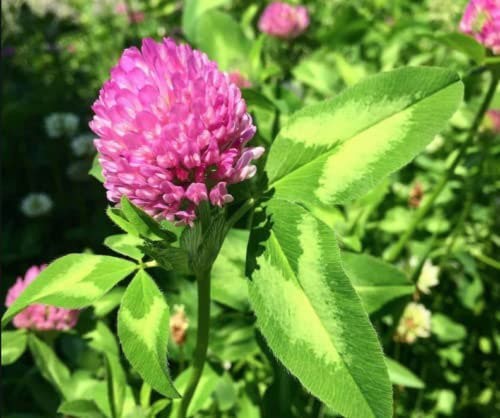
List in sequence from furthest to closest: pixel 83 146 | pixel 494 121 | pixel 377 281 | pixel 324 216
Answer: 1. pixel 83 146
2. pixel 494 121
3. pixel 324 216
4. pixel 377 281

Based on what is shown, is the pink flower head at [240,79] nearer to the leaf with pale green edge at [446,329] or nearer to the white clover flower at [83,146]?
the leaf with pale green edge at [446,329]

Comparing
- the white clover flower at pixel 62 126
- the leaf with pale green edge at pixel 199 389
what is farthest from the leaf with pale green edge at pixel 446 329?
the white clover flower at pixel 62 126

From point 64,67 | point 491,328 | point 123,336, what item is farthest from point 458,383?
point 64,67

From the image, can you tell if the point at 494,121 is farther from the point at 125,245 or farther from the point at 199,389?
the point at 125,245

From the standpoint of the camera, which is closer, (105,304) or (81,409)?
(81,409)

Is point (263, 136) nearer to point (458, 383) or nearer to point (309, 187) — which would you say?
point (309, 187)

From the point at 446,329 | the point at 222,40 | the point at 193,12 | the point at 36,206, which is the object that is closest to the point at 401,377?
the point at 446,329

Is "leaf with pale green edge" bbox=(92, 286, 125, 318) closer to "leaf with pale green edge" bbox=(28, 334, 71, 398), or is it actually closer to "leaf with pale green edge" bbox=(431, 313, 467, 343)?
"leaf with pale green edge" bbox=(28, 334, 71, 398)
